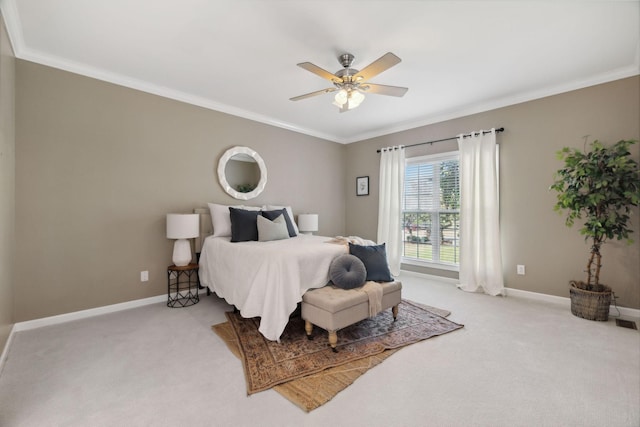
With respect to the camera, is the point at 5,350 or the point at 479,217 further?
the point at 479,217

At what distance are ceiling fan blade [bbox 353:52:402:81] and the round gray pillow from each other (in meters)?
1.63

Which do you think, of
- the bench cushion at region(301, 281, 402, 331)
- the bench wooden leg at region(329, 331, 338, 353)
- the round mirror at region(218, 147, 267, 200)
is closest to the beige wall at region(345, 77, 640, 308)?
the bench cushion at region(301, 281, 402, 331)

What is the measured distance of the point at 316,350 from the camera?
2.16 m

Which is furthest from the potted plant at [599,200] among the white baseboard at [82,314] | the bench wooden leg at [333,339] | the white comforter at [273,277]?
the white baseboard at [82,314]

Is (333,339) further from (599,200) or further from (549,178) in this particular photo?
(549,178)

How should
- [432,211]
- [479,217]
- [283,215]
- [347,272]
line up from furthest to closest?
[432,211] → [479,217] → [283,215] → [347,272]

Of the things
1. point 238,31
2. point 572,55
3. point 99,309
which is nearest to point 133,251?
point 99,309

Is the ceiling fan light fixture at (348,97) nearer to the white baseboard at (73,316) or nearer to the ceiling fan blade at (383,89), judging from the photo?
the ceiling fan blade at (383,89)

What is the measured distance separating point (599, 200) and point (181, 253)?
4.44 meters

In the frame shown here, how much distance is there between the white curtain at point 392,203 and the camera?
15.3 ft

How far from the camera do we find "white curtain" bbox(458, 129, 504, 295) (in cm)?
364

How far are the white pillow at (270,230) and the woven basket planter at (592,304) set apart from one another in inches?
127

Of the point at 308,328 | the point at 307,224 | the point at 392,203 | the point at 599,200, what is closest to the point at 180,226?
the point at 308,328

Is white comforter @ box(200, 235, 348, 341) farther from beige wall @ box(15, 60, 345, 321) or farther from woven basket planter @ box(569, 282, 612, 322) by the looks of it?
woven basket planter @ box(569, 282, 612, 322)
